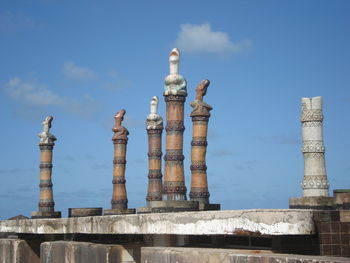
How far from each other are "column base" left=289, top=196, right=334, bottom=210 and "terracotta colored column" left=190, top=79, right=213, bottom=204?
5689mm

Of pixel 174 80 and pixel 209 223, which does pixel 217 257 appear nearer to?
pixel 209 223

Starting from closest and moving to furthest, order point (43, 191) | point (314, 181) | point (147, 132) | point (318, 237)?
point (318, 237), point (314, 181), point (147, 132), point (43, 191)

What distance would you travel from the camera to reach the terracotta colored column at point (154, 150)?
18531mm

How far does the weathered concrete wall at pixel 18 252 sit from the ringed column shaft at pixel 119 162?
9.56 m

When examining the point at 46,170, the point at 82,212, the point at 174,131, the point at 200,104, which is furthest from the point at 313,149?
the point at 46,170

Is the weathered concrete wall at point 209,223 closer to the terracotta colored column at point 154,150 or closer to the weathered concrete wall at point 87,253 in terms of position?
the weathered concrete wall at point 87,253

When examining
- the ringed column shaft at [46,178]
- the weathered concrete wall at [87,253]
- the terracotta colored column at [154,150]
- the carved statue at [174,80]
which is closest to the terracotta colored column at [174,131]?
the carved statue at [174,80]

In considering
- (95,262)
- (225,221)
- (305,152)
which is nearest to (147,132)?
(305,152)

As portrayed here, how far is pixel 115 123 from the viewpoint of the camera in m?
19.3

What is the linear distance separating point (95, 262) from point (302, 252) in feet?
8.36

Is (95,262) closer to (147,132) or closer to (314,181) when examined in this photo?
(314,181)

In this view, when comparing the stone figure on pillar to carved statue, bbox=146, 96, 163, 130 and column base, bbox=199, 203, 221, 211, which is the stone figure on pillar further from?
carved statue, bbox=146, 96, 163, 130

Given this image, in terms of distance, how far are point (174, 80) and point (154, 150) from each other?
5965mm

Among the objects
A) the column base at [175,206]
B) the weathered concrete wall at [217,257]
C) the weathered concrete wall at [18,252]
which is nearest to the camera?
the weathered concrete wall at [217,257]
